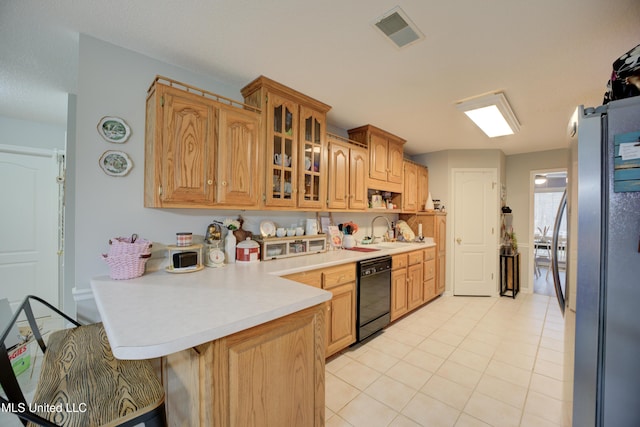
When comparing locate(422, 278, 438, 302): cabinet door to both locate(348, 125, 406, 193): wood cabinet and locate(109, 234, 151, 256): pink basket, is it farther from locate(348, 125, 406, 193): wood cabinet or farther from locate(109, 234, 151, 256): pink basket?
locate(109, 234, 151, 256): pink basket

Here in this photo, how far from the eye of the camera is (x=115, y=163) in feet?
5.64

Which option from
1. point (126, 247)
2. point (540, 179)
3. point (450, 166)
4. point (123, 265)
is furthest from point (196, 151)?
point (540, 179)

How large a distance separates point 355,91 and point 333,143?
1.89 ft

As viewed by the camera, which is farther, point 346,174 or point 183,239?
point 346,174

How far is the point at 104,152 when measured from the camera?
1686mm

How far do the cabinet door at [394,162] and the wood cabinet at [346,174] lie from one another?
0.53m

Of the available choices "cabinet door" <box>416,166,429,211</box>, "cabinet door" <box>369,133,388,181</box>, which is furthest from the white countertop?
"cabinet door" <box>416,166,429,211</box>

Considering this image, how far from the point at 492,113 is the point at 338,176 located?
1694 millimetres

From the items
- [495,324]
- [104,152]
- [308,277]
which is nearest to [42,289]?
[104,152]

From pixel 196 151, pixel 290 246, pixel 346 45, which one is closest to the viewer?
pixel 346 45

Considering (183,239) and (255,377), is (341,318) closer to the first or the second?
(255,377)

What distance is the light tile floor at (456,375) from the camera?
1694 mm

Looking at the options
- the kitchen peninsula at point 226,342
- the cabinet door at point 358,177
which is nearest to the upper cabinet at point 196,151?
the kitchen peninsula at point 226,342

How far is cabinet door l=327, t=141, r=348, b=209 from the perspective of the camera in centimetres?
270
